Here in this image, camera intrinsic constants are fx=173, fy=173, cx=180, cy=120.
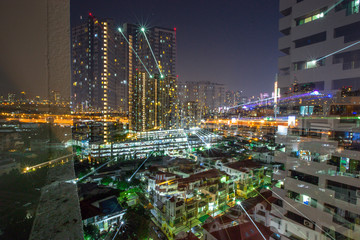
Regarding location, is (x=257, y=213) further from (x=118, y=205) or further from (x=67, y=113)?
(x=67, y=113)

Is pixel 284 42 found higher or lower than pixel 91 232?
higher

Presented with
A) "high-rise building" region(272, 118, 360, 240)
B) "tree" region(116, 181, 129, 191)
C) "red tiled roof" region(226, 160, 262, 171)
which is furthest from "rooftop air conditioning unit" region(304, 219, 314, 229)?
"tree" region(116, 181, 129, 191)

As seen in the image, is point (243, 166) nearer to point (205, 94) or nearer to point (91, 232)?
point (91, 232)

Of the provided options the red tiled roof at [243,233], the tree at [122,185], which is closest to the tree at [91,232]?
the red tiled roof at [243,233]

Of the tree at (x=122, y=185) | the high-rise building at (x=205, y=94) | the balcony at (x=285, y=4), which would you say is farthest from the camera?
the high-rise building at (x=205, y=94)

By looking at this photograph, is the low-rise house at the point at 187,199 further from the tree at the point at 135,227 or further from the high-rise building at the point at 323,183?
the high-rise building at the point at 323,183

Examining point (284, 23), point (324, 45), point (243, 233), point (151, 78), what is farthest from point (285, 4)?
point (151, 78)
